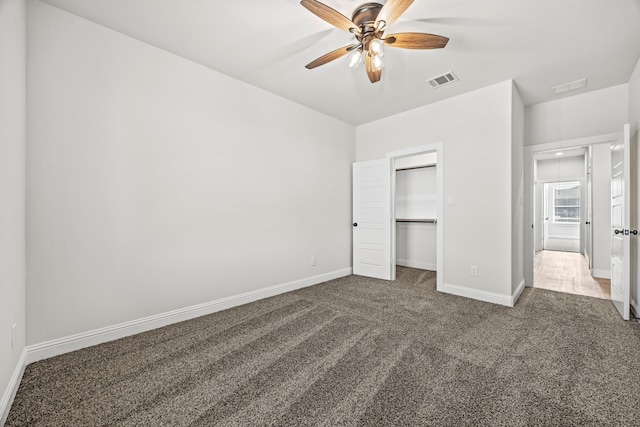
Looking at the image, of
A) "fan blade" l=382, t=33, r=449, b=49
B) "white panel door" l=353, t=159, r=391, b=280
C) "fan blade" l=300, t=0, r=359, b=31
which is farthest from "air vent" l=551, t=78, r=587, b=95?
"fan blade" l=300, t=0, r=359, b=31

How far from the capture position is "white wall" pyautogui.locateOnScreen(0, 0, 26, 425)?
1.45 m

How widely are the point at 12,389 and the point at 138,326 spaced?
84 centimetres

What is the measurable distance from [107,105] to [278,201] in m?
1.93

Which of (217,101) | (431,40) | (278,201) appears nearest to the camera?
(431,40)

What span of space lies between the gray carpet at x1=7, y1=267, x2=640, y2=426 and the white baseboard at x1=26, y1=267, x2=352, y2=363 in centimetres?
8

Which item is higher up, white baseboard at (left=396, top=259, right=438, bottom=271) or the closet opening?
the closet opening

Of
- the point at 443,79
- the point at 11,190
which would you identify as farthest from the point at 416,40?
the point at 11,190

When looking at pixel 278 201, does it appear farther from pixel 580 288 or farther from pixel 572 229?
pixel 572 229

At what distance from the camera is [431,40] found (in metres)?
1.96

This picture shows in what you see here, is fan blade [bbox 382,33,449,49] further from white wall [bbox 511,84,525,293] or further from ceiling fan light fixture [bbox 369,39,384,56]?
white wall [bbox 511,84,525,293]

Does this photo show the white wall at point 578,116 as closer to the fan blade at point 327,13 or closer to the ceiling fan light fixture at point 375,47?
the ceiling fan light fixture at point 375,47

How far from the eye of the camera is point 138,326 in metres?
2.38

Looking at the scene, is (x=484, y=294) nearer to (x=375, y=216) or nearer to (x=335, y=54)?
(x=375, y=216)

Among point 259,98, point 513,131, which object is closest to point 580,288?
point 513,131
